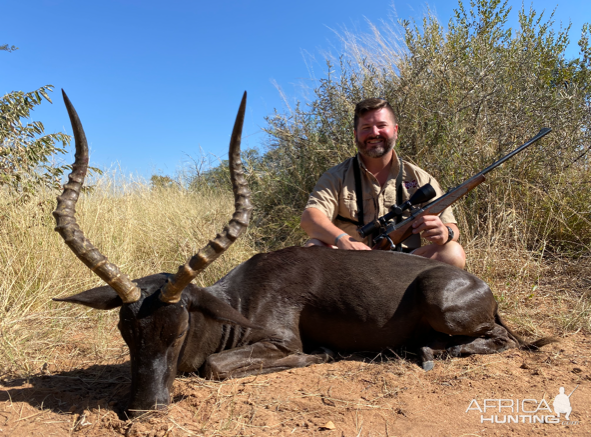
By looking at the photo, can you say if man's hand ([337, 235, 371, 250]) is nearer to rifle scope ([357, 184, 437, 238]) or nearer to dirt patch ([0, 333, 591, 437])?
rifle scope ([357, 184, 437, 238])

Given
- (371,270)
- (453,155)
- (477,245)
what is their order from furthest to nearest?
(453,155)
(477,245)
(371,270)

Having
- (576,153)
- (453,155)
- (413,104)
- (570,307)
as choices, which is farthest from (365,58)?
(570,307)

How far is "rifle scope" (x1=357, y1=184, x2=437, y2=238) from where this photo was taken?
5.35 m

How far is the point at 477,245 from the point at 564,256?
1.29m

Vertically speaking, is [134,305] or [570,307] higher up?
[134,305]

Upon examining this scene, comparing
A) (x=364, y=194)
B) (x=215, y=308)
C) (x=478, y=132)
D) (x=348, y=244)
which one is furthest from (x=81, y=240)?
(x=478, y=132)

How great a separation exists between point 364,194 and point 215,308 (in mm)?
3045

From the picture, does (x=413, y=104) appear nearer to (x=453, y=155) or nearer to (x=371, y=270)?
(x=453, y=155)

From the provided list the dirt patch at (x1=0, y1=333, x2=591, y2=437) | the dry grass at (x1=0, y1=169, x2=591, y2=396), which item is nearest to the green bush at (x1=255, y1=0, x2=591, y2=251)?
the dry grass at (x1=0, y1=169, x2=591, y2=396)

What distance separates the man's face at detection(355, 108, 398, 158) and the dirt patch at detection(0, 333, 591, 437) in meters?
2.77

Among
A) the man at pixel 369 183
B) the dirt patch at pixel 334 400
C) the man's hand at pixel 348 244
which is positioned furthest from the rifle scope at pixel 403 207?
the dirt patch at pixel 334 400

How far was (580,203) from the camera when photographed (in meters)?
7.08

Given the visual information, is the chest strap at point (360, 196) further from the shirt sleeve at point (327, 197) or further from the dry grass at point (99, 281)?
the dry grass at point (99, 281)

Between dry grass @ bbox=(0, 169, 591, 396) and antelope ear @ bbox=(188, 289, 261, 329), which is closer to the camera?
antelope ear @ bbox=(188, 289, 261, 329)
